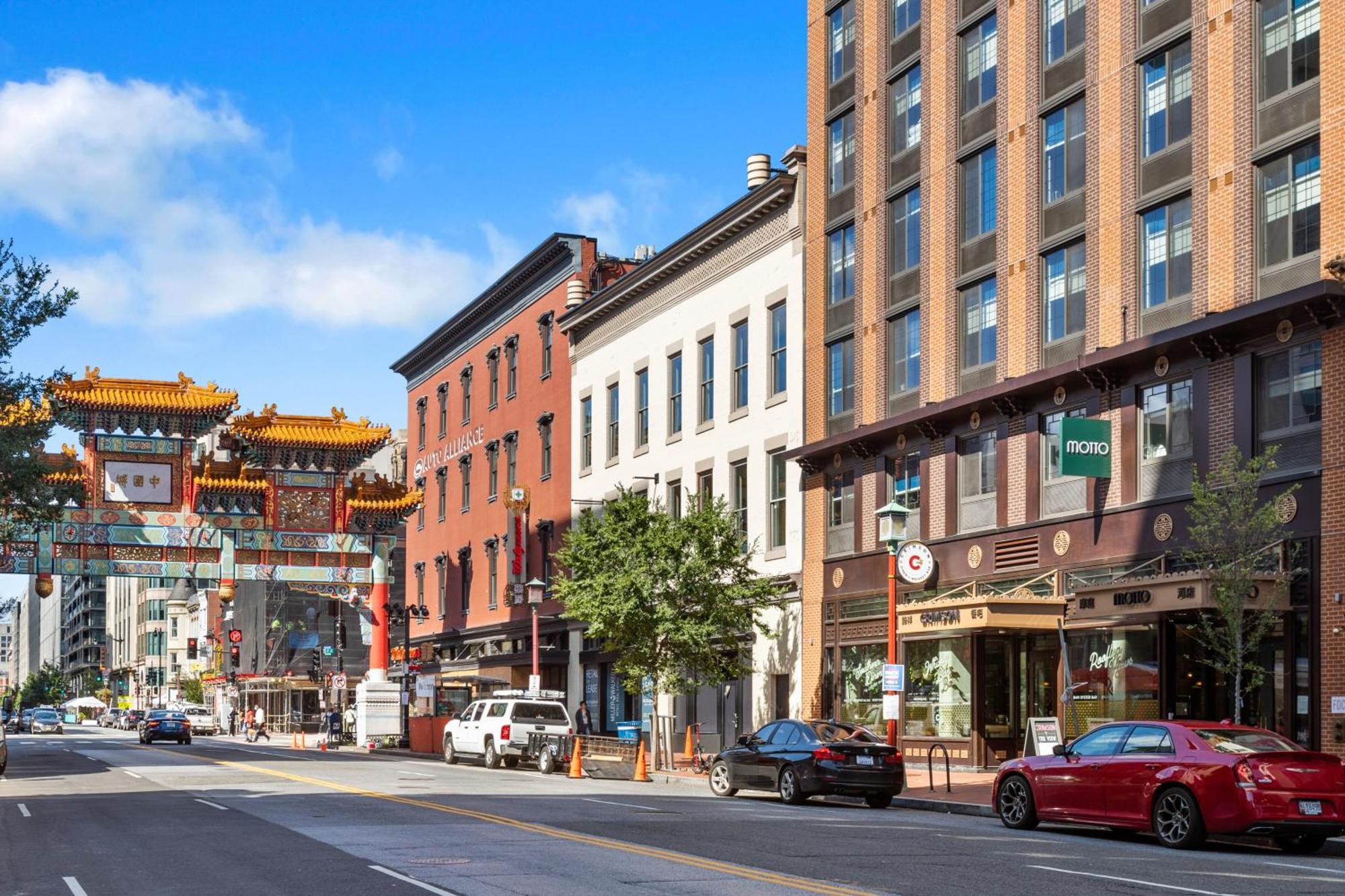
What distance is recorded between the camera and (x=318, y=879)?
15.1 meters

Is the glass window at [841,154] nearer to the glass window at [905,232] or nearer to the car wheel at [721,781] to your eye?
the glass window at [905,232]

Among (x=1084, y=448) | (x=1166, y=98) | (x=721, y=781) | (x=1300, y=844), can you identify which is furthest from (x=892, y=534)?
(x=1300, y=844)

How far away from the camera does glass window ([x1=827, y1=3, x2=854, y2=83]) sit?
4262 cm

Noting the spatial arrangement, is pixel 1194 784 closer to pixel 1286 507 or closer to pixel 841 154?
pixel 1286 507

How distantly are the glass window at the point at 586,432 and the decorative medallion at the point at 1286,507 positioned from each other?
3193 cm

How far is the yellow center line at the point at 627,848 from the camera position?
14.5 metres

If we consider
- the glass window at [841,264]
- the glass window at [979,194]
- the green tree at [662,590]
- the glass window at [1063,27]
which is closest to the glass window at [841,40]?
the glass window at [841,264]

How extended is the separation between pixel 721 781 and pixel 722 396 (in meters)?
18.6

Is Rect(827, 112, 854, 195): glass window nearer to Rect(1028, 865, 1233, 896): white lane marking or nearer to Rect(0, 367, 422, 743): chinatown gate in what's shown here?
Rect(1028, 865, 1233, 896): white lane marking

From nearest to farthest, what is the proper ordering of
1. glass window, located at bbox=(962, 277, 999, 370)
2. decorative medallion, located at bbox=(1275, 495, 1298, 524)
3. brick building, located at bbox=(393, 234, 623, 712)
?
decorative medallion, located at bbox=(1275, 495, 1298, 524)
glass window, located at bbox=(962, 277, 999, 370)
brick building, located at bbox=(393, 234, 623, 712)

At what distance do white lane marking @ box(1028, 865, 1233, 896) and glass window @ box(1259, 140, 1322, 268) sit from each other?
14.6m

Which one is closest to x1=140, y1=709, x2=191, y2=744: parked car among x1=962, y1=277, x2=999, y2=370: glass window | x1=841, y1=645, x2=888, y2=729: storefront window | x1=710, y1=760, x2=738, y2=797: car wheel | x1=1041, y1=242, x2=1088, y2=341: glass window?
x1=841, y1=645, x2=888, y2=729: storefront window

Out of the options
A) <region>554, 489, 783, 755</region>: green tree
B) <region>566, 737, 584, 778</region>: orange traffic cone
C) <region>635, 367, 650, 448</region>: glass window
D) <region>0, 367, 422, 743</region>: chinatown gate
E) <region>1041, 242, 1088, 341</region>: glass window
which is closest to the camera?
<region>1041, 242, 1088, 341</region>: glass window

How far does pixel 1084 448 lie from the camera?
30672 millimetres
